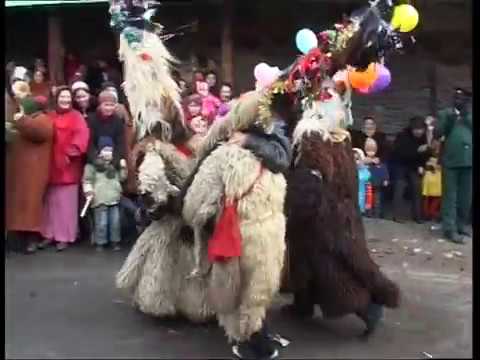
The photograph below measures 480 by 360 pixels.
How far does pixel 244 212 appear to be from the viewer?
401 centimetres

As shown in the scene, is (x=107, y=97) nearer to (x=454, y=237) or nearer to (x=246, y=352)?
(x=246, y=352)

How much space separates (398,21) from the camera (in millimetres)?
4176

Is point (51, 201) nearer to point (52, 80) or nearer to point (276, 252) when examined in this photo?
point (52, 80)

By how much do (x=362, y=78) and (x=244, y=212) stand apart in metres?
1.23

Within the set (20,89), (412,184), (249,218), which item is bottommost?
(249,218)

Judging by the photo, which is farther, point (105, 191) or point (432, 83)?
point (432, 83)

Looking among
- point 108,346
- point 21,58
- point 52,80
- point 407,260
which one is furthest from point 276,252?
point 21,58

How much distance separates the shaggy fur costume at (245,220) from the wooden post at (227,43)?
5075 mm

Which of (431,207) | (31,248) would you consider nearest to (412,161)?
(431,207)

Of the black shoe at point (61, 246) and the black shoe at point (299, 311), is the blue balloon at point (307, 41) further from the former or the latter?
the black shoe at point (61, 246)

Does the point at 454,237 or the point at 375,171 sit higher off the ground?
the point at 375,171

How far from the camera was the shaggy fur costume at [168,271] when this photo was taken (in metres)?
4.68

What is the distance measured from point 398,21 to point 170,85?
4.45 ft

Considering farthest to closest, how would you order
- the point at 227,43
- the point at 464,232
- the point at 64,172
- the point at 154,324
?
the point at 227,43 < the point at 464,232 < the point at 64,172 < the point at 154,324
